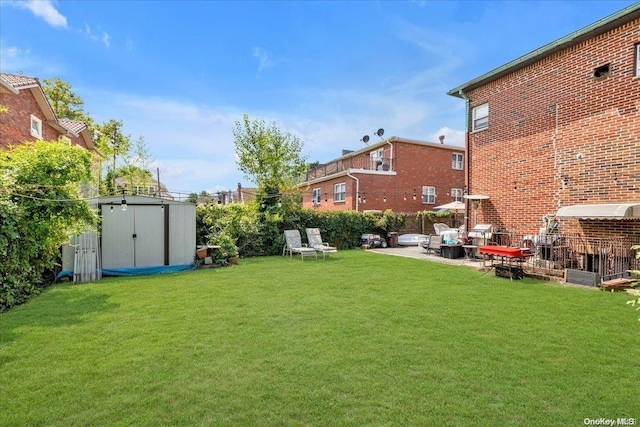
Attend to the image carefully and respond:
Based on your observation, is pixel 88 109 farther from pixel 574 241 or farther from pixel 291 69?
pixel 574 241

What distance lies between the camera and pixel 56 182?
22.4 feet

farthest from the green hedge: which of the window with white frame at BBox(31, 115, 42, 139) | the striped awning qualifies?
the striped awning

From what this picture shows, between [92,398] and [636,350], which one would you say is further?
[636,350]

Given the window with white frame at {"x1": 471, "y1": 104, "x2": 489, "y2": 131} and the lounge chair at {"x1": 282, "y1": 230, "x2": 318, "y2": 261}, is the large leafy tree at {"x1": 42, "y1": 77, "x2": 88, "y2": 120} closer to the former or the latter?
the lounge chair at {"x1": 282, "y1": 230, "x2": 318, "y2": 261}

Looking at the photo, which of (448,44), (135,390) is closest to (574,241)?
(448,44)

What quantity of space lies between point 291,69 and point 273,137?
510 cm

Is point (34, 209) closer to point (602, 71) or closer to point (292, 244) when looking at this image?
point (292, 244)

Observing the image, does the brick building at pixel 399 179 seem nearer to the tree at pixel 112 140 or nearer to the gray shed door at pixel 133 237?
the tree at pixel 112 140

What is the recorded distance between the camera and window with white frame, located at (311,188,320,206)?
27.1m

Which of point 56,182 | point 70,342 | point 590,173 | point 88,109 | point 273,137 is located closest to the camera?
point 70,342

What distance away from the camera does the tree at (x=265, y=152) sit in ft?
60.5

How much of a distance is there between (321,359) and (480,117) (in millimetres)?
12329

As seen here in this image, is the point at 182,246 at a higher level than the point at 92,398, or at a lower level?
higher

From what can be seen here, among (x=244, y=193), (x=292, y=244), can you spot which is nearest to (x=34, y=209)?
(x=292, y=244)
